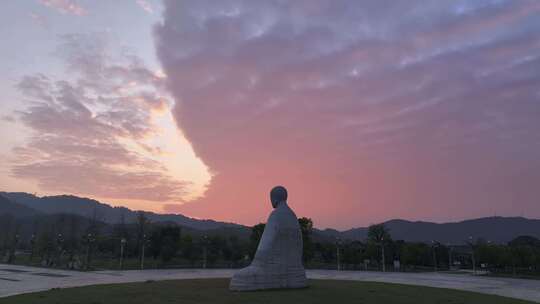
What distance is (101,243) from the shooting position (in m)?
84.5

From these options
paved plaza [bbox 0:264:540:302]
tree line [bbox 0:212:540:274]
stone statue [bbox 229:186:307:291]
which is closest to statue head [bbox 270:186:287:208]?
stone statue [bbox 229:186:307:291]

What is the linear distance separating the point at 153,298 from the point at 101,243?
6987cm

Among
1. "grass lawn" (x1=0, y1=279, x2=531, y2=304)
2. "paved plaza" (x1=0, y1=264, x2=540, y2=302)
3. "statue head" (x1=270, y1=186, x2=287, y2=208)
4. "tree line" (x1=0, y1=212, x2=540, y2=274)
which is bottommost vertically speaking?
"paved plaza" (x1=0, y1=264, x2=540, y2=302)

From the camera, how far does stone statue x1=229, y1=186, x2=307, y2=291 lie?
926 inches

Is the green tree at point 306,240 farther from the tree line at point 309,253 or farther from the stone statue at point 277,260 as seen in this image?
the stone statue at point 277,260

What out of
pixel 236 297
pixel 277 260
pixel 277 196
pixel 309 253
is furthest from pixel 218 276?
pixel 309 253

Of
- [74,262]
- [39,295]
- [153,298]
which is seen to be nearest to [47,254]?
[74,262]

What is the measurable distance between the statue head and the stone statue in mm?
713

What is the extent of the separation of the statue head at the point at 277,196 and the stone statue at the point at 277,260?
71 centimetres

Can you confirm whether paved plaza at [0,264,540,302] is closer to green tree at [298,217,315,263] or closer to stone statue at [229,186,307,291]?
stone statue at [229,186,307,291]

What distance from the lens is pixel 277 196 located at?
26969 mm

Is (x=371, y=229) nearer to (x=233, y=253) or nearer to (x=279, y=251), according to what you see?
(x=233, y=253)

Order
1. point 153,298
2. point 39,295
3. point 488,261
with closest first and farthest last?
point 153,298, point 39,295, point 488,261

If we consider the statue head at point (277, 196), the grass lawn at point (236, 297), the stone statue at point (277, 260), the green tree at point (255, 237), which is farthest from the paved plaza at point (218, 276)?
the green tree at point (255, 237)
